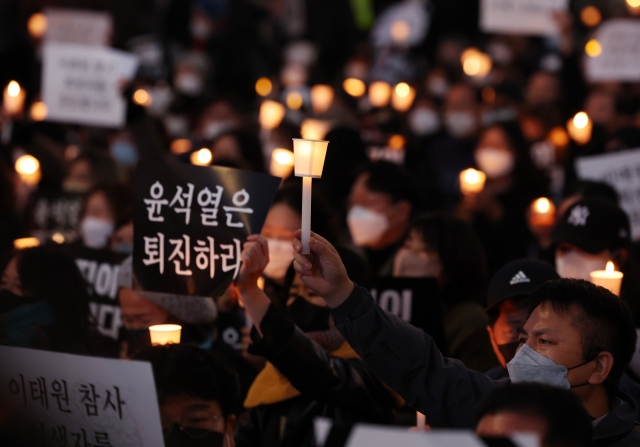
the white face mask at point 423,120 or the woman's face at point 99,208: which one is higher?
the white face mask at point 423,120

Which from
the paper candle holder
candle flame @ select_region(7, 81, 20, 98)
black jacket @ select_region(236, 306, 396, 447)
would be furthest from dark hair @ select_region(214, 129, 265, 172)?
the paper candle holder

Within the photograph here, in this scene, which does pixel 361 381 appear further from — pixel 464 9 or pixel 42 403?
pixel 464 9

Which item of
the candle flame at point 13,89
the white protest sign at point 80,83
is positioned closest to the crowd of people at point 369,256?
the white protest sign at point 80,83

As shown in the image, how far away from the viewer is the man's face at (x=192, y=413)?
310 centimetres

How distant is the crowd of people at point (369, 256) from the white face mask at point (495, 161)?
17mm

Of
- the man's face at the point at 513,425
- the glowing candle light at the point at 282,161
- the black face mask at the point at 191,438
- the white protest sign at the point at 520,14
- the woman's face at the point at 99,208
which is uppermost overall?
the white protest sign at the point at 520,14

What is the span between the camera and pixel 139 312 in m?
4.16

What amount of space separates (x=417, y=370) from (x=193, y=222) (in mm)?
1358

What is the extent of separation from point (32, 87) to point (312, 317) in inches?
292

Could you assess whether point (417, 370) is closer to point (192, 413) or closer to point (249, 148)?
point (192, 413)

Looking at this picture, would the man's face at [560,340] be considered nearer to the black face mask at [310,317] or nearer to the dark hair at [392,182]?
the black face mask at [310,317]

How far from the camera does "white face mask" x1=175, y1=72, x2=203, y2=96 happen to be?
11.0m

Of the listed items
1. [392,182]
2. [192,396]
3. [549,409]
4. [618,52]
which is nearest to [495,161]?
[618,52]

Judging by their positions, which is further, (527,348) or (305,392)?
(305,392)
